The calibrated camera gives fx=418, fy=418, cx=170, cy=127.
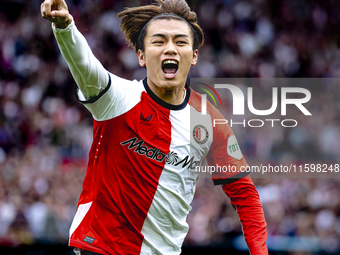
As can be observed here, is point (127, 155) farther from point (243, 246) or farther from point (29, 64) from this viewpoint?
point (29, 64)

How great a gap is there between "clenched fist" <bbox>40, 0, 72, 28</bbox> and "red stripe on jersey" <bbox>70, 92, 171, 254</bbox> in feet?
2.53

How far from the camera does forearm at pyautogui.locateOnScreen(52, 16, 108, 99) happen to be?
234 centimetres

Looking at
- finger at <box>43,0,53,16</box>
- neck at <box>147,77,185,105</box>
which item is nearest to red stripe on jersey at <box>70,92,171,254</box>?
neck at <box>147,77,185,105</box>

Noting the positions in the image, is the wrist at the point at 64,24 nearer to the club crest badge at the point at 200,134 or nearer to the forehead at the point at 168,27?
the forehead at the point at 168,27

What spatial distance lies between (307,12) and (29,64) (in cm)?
723

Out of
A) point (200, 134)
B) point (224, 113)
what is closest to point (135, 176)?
point (200, 134)

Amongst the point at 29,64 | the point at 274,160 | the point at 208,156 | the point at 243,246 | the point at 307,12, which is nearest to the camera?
the point at 208,156

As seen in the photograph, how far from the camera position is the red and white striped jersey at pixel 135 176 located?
288cm

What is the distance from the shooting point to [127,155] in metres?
2.92

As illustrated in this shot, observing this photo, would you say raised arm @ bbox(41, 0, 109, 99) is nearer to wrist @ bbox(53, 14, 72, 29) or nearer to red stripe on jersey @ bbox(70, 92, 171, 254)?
wrist @ bbox(53, 14, 72, 29)

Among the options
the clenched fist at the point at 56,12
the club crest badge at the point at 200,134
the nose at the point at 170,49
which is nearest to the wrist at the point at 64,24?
the clenched fist at the point at 56,12

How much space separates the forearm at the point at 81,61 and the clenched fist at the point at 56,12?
0.11 feet

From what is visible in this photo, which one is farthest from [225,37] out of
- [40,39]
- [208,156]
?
[208,156]

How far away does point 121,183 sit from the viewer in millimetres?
2920
